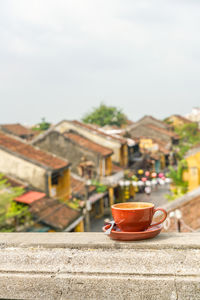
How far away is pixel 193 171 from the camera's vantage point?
94.3 ft

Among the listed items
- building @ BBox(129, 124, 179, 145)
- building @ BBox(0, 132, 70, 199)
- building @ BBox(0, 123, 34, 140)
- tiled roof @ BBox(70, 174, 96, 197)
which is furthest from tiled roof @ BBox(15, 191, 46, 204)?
building @ BBox(129, 124, 179, 145)

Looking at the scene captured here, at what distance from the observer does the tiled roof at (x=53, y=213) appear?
61.4 ft

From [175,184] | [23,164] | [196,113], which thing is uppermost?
[196,113]

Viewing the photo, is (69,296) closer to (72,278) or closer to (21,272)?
(72,278)

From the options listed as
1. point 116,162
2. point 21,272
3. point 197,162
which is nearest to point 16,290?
point 21,272

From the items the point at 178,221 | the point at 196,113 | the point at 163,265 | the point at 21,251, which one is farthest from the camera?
the point at 196,113

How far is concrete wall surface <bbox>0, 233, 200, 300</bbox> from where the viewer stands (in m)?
1.90

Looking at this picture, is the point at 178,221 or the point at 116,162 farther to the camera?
the point at 116,162

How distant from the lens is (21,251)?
253cm

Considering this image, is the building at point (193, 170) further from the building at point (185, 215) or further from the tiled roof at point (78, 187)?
the building at point (185, 215)

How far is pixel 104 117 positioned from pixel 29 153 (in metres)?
47.7

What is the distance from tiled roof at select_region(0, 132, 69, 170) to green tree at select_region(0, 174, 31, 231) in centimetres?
333

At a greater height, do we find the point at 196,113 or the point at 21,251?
the point at 196,113

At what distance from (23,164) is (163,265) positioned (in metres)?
20.3
